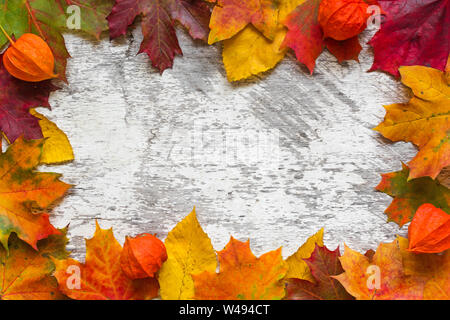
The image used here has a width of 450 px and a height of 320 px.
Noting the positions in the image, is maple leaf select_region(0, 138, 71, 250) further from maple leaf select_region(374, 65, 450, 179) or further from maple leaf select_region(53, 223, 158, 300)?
maple leaf select_region(374, 65, 450, 179)

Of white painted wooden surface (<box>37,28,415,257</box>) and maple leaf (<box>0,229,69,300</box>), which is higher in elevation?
white painted wooden surface (<box>37,28,415,257</box>)

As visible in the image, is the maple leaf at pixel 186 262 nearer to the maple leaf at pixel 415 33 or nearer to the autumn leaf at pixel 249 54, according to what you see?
the autumn leaf at pixel 249 54

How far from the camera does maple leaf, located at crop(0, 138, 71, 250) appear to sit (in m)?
0.81

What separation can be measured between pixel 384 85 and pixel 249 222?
1.23 ft

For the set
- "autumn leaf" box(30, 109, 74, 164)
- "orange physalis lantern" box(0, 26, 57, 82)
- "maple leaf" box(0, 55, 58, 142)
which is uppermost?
"orange physalis lantern" box(0, 26, 57, 82)

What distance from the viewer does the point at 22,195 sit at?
813 mm

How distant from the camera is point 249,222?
84 cm

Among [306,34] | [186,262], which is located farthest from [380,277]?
[306,34]

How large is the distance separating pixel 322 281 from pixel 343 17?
0.49 m

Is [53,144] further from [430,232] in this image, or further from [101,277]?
[430,232]

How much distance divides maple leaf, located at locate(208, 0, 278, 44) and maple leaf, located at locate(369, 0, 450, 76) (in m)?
0.21

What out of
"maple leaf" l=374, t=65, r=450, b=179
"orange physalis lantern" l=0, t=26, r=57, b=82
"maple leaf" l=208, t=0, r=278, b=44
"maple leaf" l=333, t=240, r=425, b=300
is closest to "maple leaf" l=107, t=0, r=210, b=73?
"maple leaf" l=208, t=0, r=278, b=44
